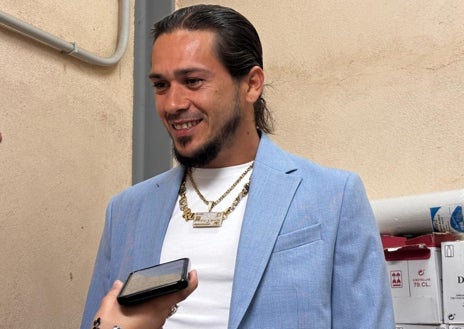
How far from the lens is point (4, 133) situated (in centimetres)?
146

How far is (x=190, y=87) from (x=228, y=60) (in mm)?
109

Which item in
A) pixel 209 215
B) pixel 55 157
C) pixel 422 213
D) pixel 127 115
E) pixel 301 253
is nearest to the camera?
pixel 301 253

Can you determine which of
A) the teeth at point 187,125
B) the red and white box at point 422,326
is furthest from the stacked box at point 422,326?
the teeth at point 187,125

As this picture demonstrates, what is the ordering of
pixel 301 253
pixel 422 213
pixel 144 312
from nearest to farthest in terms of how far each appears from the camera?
pixel 144 312
pixel 301 253
pixel 422 213

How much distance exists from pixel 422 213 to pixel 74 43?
1.03 metres

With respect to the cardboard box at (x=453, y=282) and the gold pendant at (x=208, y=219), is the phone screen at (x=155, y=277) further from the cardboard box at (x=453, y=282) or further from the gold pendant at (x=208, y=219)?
the cardboard box at (x=453, y=282)

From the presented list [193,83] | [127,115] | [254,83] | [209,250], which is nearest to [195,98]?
[193,83]

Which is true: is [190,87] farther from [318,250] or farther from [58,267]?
[58,267]

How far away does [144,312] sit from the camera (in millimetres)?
631

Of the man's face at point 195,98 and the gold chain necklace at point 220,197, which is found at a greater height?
the man's face at point 195,98

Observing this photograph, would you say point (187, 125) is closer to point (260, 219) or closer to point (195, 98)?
point (195, 98)

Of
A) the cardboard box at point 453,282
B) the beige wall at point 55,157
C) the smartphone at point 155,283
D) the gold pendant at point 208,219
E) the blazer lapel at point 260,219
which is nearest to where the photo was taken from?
the smartphone at point 155,283

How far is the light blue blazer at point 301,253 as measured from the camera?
1.03 m

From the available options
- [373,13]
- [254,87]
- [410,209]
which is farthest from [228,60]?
[373,13]
